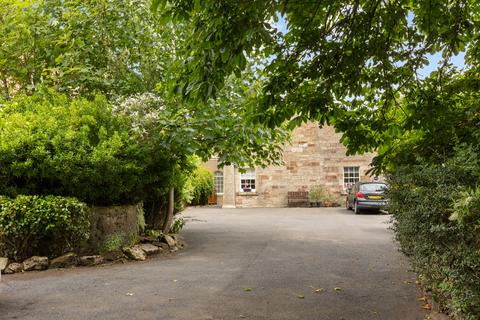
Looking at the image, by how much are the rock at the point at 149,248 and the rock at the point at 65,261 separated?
1.74 m

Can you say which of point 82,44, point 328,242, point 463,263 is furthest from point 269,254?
point 82,44

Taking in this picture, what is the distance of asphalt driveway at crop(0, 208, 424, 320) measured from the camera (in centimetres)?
563

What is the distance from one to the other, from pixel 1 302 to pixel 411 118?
6.70 metres

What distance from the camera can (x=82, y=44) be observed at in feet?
41.7

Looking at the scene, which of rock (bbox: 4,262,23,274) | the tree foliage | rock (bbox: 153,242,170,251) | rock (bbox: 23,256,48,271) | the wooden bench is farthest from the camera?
the wooden bench

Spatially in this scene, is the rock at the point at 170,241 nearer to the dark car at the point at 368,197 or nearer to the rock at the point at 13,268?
the rock at the point at 13,268

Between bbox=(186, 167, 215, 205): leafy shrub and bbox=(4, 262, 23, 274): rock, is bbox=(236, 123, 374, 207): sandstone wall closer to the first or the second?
bbox=(186, 167, 215, 205): leafy shrub

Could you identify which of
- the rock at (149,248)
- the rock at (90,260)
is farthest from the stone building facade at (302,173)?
the rock at (90,260)

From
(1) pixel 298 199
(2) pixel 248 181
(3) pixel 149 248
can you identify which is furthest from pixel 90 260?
(2) pixel 248 181

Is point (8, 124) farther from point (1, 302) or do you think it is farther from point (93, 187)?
point (1, 302)

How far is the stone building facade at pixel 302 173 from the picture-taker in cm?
3086

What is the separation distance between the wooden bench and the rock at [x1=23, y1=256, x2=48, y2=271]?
76.7 ft

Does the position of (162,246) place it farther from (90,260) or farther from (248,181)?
(248,181)

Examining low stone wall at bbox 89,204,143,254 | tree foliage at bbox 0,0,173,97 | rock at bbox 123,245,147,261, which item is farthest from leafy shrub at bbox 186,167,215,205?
rock at bbox 123,245,147,261
